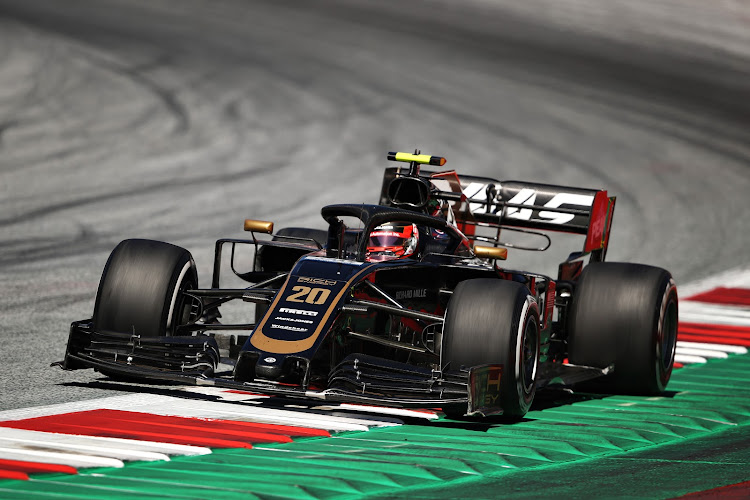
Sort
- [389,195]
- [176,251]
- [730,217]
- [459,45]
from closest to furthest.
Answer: [176,251], [389,195], [730,217], [459,45]

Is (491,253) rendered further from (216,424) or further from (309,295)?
(216,424)

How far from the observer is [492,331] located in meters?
7.56

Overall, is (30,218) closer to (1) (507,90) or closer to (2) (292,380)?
(2) (292,380)

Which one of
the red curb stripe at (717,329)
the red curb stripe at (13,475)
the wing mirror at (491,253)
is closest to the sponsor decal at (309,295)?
the wing mirror at (491,253)

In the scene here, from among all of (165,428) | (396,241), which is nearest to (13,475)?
(165,428)

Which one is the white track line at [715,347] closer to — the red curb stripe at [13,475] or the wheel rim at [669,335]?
the wheel rim at [669,335]

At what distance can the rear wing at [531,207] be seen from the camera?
1045 cm

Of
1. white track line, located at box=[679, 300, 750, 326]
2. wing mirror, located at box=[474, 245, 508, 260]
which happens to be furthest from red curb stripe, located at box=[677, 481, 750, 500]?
white track line, located at box=[679, 300, 750, 326]

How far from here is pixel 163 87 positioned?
944 inches

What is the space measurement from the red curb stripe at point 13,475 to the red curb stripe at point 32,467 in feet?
0.13

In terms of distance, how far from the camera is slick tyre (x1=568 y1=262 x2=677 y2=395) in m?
8.99

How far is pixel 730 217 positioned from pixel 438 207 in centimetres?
1054

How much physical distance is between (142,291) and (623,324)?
10.8 ft

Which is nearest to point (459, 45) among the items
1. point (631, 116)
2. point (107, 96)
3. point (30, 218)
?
point (631, 116)
